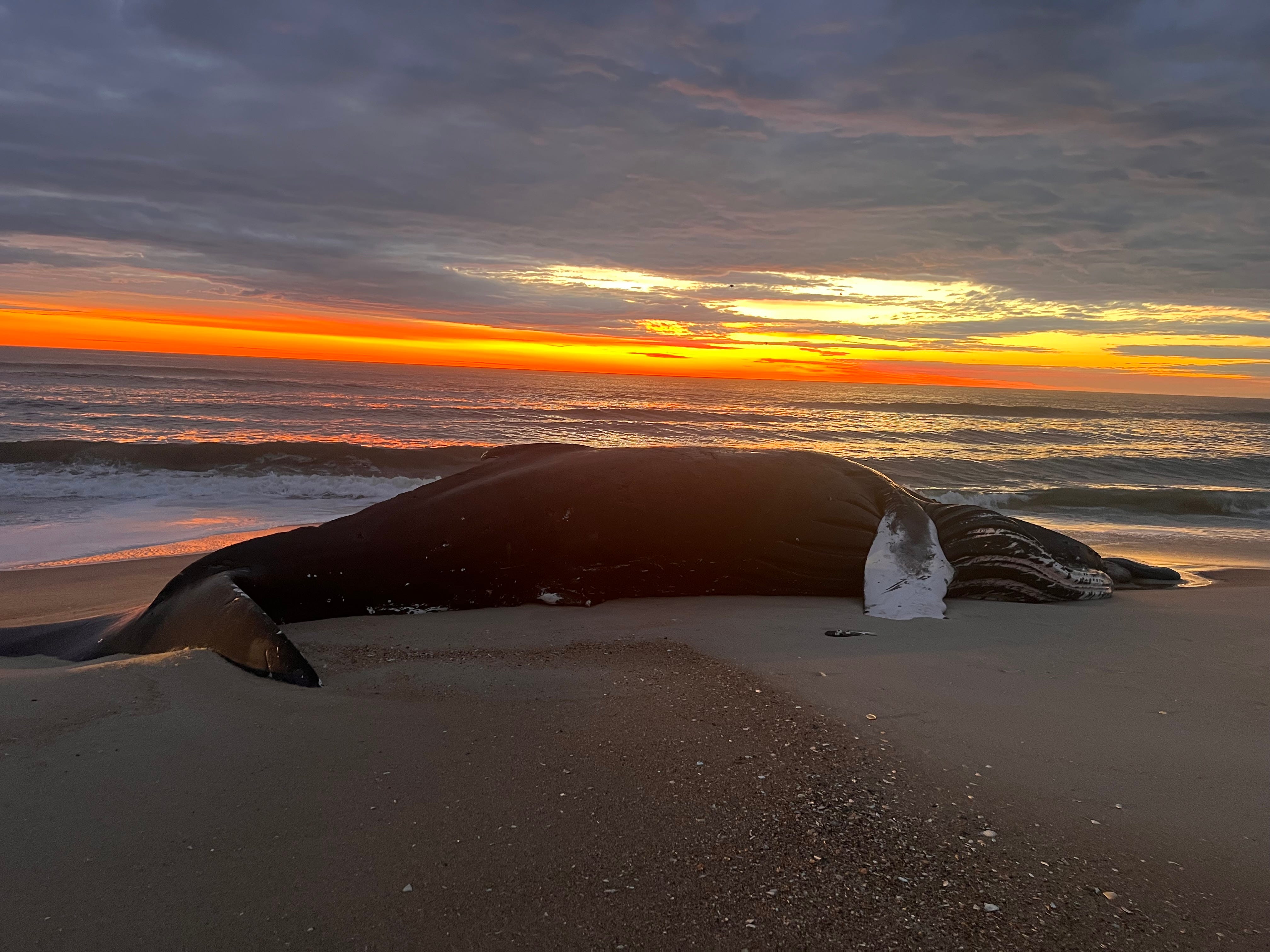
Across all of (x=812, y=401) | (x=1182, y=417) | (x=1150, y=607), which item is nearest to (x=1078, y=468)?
(x=1150, y=607)

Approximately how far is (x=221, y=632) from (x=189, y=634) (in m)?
0.33

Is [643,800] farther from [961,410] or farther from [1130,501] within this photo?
[961,410]

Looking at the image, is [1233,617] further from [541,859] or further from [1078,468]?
[1078,468]

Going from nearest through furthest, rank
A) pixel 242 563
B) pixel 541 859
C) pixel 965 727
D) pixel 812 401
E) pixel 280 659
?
1. pixel 541 859
2. pixel 965 727
3. pixel 280 659
4. pixel 242 563
5. pixel 812 401

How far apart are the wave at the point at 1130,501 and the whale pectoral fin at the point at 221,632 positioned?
12.7 metres

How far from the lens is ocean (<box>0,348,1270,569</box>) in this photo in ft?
35.5

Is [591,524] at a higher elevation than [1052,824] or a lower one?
higher

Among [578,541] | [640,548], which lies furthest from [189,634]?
[640,548]

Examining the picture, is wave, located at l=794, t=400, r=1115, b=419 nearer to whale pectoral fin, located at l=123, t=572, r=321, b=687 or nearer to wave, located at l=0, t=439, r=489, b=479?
wave, located at l=0, t=439, r=489, b=479

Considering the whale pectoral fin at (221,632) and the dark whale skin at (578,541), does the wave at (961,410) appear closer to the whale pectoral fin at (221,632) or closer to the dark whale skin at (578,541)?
the dark whale skin at (578,541)

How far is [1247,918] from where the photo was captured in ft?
7.26

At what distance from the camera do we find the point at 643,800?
2773mm

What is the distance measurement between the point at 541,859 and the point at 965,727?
2.12 meters

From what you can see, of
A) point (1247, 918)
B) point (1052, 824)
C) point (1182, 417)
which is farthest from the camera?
point (1182, 417)
